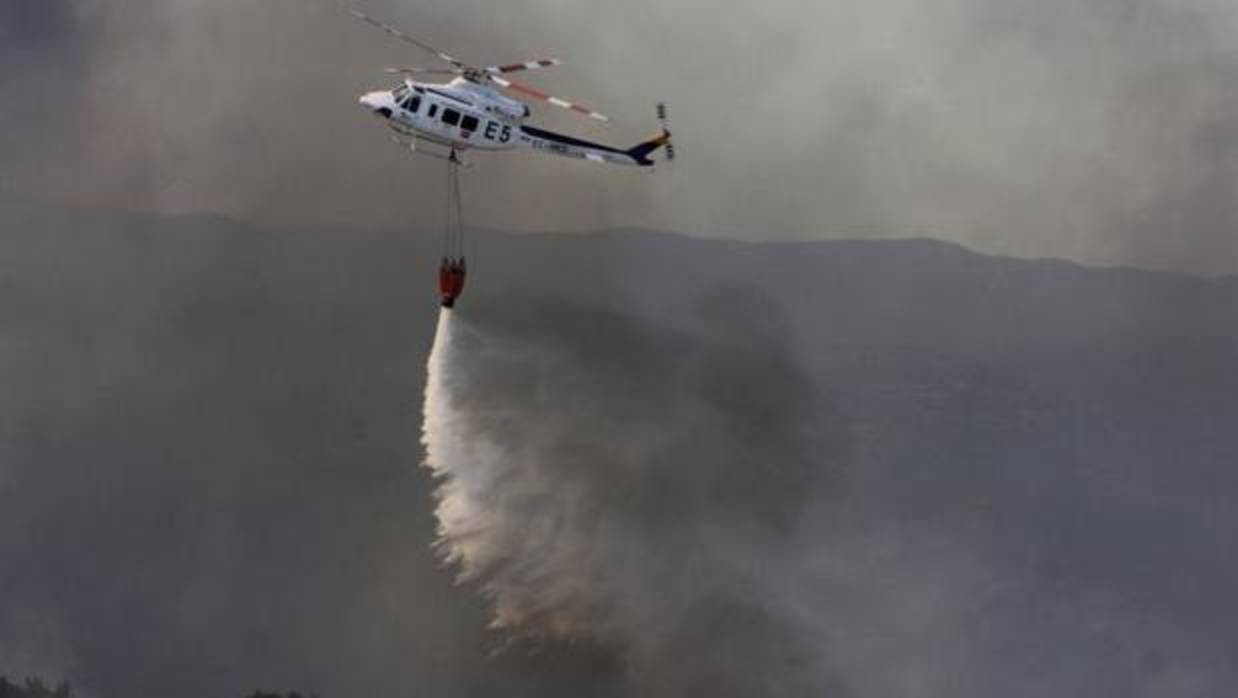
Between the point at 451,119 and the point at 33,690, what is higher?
the point at 451,119

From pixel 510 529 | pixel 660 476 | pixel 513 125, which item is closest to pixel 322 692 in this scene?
pixel 660 476

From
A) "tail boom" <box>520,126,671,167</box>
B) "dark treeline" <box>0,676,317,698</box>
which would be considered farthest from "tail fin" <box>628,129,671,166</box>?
"dark treeline" <box>0,676,317,698</box>

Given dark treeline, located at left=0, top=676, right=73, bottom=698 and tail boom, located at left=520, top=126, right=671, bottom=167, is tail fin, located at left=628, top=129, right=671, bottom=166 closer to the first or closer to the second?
tail boom, located at left=520, top=126, right=671, bottom=167

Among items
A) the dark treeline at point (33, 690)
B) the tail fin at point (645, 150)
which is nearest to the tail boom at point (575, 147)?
the tail fin at point (645, 150)

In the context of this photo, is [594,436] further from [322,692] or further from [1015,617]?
[322,692]

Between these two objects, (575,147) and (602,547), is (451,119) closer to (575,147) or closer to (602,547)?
(575,147)

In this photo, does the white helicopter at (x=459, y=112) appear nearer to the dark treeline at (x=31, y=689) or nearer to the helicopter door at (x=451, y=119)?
the helicopter door at (x=451, y=119)

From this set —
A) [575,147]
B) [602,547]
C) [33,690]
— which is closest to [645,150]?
[575,147]

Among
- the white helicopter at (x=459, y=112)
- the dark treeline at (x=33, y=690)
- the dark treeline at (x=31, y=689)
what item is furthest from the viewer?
the dark treeline at (x=33, y=690)

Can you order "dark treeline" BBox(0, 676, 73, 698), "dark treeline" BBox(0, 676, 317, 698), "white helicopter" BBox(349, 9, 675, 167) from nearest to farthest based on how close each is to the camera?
"white helicopter" BBox(349, 9, 675, 167) < "dark treeline" BBox(0, 676, 73, 698) < "dark treeline" BBox(0, 676, 317, 698)

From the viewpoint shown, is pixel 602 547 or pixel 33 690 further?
pixel 33 690

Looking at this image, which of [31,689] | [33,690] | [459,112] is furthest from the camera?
[31,689]

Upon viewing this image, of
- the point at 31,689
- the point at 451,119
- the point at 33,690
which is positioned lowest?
the point at 33,690

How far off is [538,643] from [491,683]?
58.4ft
